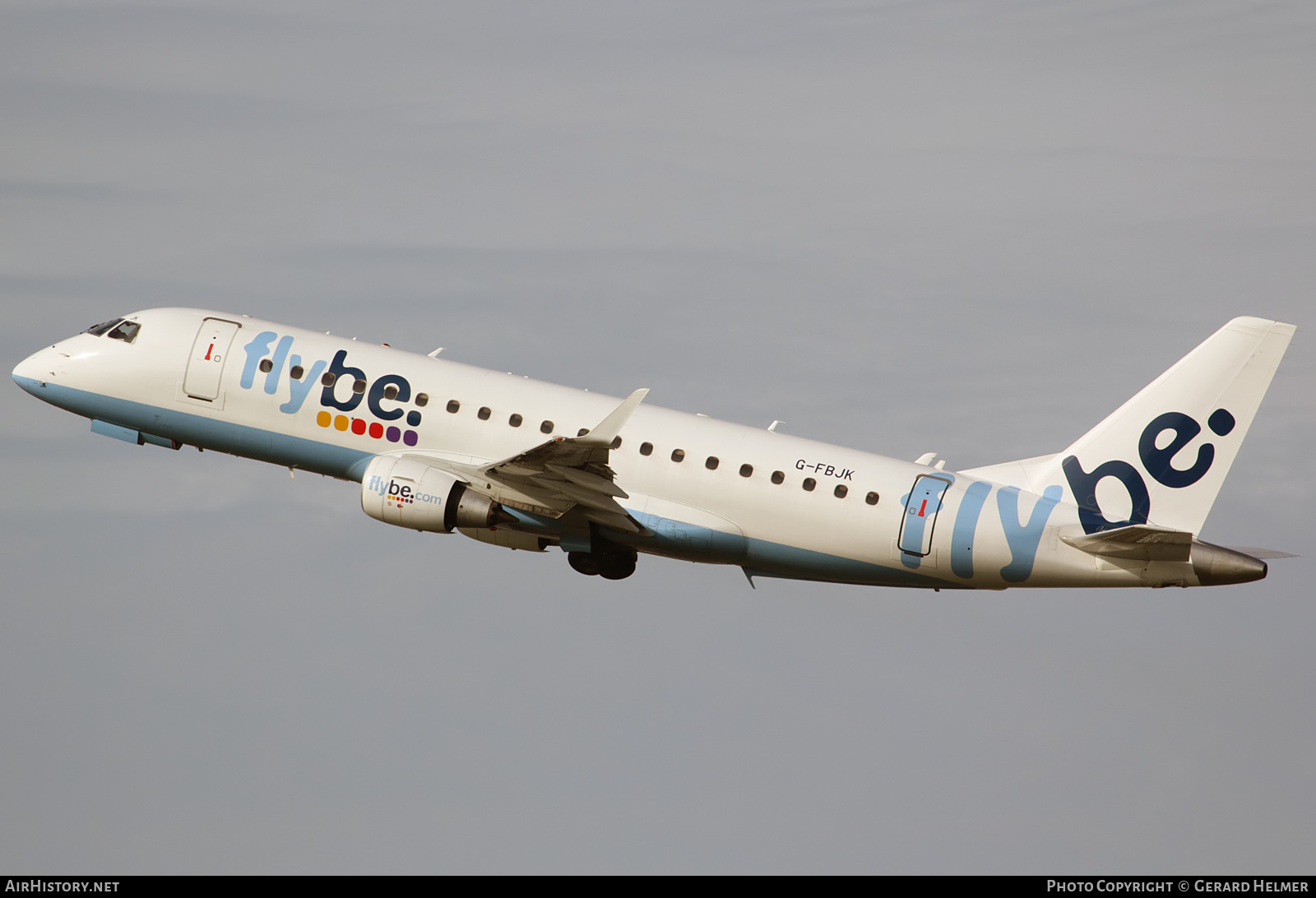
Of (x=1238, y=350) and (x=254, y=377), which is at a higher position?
(x=1238, y=350)

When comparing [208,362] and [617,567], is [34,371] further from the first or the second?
[617,567]

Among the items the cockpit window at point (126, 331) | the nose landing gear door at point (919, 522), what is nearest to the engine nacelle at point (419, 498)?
the cockpit window at point (126, 331)

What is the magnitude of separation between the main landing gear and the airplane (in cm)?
6

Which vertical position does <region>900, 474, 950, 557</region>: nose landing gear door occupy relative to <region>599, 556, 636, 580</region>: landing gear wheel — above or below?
above

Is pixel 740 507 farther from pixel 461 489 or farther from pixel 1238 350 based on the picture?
pixel 1238 350

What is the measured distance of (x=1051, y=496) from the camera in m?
46.0

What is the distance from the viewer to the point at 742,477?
45.7m

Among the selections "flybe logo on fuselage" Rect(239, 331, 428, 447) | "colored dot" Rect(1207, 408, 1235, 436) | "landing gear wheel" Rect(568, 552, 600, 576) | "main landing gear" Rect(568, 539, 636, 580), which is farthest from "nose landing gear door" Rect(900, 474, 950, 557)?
"flybe logo on fuselage" Rect(239, 331, 428, 447)

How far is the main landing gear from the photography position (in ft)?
157

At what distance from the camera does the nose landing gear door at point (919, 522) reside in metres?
45.1

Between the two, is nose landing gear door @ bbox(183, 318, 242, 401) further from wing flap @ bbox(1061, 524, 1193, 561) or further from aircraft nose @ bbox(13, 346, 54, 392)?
wing flap @ bbox(1061, 524, 1193, 561)

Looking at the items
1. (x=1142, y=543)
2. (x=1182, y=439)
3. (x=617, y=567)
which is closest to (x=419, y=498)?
(x=617, y=567)
